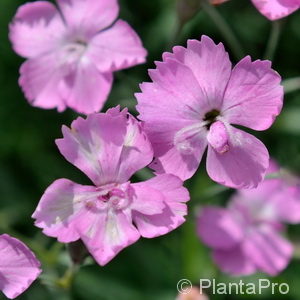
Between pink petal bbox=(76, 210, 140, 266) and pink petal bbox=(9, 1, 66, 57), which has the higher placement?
pink petal bbox=(9, 1, 66, 57)

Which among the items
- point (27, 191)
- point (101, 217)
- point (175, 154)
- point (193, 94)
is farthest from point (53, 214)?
point (27, 191)

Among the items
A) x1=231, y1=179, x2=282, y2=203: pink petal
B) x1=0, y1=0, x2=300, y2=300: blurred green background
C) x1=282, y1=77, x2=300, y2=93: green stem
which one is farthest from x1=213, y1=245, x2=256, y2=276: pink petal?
x1=282, y1=77, x2=300, y2=93: green stem

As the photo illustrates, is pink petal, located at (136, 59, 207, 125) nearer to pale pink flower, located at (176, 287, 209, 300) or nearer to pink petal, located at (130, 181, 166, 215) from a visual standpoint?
pink petal, located at (130, 181, 166, 215)

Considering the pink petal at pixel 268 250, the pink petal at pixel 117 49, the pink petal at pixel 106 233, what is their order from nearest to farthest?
the pink petal at pixel 106 233
the pink petal at pixel 117 49
the pink petal at pixel 268 250

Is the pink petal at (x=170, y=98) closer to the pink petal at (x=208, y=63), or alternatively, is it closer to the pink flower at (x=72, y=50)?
the pink petal at (x=208, y=63)

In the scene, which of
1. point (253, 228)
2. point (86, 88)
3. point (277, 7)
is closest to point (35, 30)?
point (86, 88)

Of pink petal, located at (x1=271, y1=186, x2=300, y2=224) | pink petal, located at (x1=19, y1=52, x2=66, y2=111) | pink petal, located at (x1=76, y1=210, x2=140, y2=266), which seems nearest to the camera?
pink petal, located at (x1=76, y1=210, x2=140, y2=266)

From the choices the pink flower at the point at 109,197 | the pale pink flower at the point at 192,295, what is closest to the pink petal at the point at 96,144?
the pink flower at the point at 109,197
